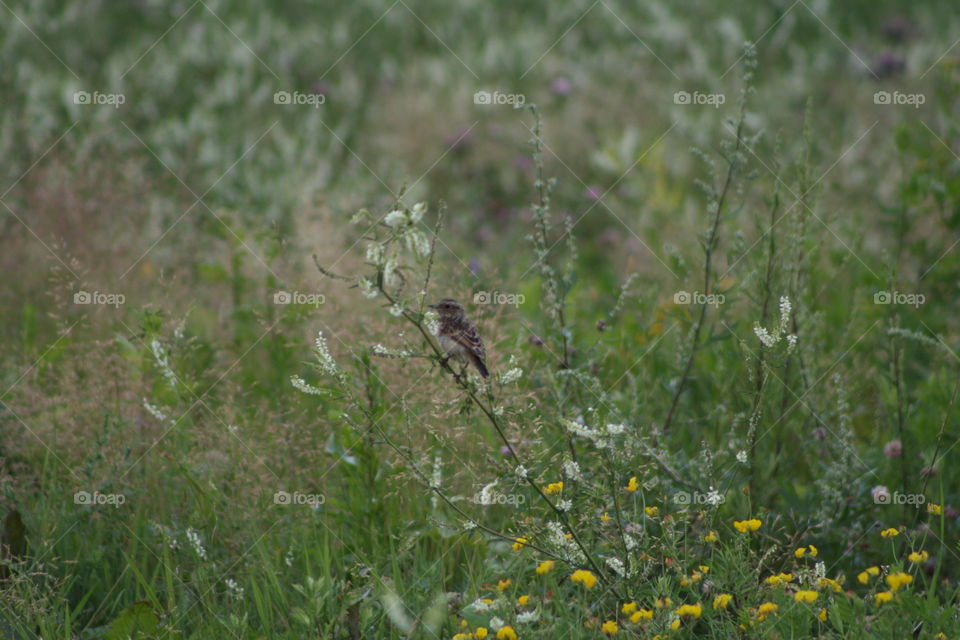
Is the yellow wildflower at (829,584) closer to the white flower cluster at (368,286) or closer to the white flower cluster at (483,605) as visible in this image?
the white flower cluster at (483,605)

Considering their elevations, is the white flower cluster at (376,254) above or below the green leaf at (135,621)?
above

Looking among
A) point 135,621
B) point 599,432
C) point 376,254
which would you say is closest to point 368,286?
point 376,254

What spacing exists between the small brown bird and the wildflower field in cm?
5

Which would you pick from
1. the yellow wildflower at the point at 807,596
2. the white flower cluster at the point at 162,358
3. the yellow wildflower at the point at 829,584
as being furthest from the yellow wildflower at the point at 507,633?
the white flower cluster at the point at 162,358

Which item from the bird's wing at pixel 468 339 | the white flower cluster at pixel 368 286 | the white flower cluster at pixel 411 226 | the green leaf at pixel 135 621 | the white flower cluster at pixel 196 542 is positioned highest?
the white flower cluster at pixel 411 226

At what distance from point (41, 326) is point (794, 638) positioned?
154 inches

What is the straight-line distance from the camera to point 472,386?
2.61 meters

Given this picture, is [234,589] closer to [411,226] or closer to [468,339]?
[468,339]

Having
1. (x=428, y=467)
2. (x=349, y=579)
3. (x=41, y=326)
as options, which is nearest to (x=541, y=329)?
(x=428, y=467)

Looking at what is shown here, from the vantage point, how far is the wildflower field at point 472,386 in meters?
2.81

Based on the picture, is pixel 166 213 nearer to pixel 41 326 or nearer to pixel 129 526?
pixel 41 326

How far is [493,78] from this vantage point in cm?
962

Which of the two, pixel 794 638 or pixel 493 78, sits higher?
pixel 493 78

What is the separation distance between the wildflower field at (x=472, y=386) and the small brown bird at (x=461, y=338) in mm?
49
